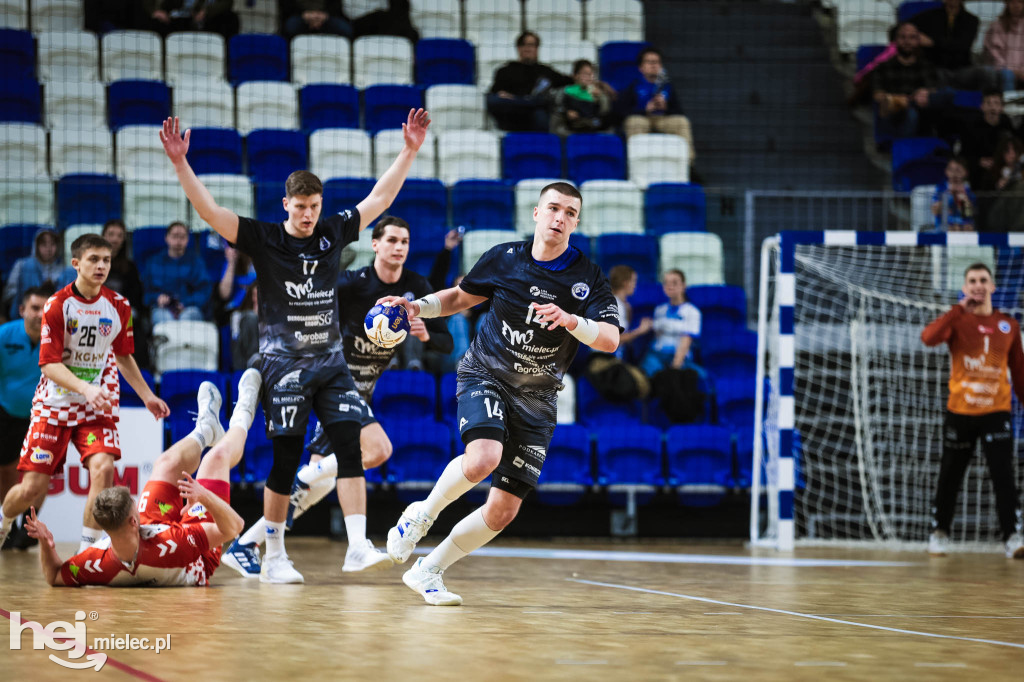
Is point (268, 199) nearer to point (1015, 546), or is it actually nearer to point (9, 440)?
point (9, 440)

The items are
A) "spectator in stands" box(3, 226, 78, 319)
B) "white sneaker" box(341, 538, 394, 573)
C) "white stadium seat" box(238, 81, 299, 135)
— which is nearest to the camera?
"white sneaker" box(341, 538, 394, 573)

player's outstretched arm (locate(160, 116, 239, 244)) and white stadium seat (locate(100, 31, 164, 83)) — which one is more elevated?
white stadium seat (locate(100, 31, 164, 83))

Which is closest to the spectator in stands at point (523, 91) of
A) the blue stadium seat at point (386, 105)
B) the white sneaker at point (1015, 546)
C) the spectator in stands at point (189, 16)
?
the blue stadium seat at point (386, 105)

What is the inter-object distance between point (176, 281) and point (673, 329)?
456 cm

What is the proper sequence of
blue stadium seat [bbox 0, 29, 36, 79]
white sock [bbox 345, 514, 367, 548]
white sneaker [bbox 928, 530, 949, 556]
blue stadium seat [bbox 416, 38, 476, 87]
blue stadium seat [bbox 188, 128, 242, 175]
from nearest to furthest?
white sock [bbox 345, 514, 367, 548] → white sneaker [bbox 928, 530, 949, 556] → blue stadium seat [bbox 188, 128, 242, 175] → blue stadium seat [bbox 0, 29, 36, 79] → blue stadium seat [bbox 416, 38, 476, 87]

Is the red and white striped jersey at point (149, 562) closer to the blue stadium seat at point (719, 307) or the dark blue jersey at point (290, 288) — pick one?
the dark blue jersey at point (290, 288)

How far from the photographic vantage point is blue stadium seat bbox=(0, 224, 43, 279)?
10867 millimetres

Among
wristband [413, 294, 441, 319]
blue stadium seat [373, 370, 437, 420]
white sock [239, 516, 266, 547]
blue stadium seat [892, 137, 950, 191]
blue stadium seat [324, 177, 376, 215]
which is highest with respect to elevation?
blue stadium seat [892, 137, 950, 191]

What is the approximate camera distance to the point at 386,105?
1313 cm

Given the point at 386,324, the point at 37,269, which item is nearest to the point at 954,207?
the point at 386,324

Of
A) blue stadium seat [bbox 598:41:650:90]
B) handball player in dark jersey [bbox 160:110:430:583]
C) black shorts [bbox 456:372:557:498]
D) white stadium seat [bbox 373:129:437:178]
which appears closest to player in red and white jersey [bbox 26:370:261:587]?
handball player in dark jersey [bbox 160:110:430:583]

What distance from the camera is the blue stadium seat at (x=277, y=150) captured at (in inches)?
487

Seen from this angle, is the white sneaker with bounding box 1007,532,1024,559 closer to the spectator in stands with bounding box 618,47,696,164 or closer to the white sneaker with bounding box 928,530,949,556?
the white sneaker with bounding box 928,530,949,556

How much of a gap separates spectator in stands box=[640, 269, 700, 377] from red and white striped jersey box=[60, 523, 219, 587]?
5.64m
